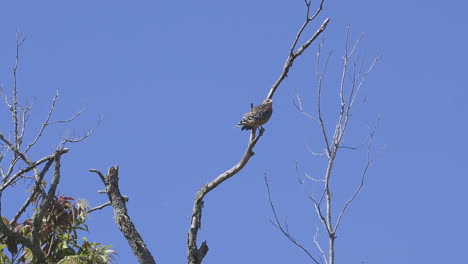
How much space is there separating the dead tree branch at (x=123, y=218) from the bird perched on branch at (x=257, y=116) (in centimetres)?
227

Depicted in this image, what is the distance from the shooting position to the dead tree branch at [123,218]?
Answer: 877 centimetres

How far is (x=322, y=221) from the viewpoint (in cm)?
782

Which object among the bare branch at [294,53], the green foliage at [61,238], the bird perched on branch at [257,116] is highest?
A: the bird perched on branch at [257,116]

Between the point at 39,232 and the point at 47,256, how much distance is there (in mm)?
263

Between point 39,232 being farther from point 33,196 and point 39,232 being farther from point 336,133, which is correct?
point 336,133

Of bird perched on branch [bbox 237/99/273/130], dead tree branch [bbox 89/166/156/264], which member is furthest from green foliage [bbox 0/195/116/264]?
bird perched on branch [bbox 237/99/273/130]

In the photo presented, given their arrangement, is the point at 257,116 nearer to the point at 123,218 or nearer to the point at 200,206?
the point at 200,206

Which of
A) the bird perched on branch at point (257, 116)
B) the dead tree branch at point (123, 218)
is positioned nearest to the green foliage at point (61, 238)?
the dead tree branch at point (123, 218)

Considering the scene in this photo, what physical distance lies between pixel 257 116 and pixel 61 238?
3.23 meters

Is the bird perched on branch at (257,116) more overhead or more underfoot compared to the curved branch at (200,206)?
more overhead

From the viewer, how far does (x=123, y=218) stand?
888 centimetres

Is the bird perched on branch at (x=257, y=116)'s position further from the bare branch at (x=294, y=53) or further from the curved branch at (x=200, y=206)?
the curved branch at (x=200, y=206)

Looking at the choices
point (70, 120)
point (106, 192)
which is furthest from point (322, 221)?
point (70, 120)

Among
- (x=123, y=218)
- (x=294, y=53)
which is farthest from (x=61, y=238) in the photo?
(x=294, y=53)
